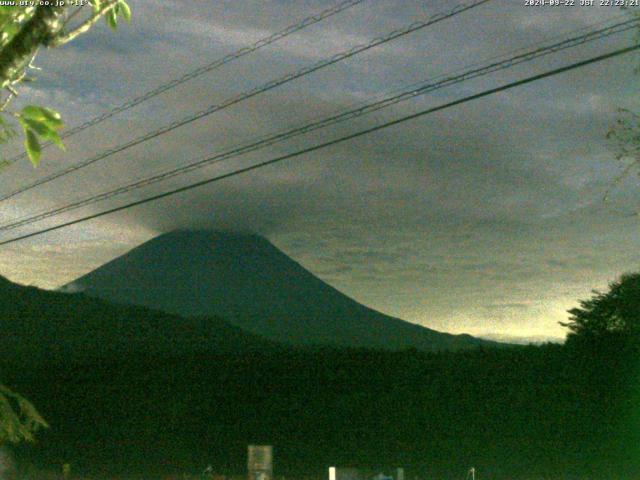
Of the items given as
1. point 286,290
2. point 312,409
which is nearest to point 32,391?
point 312,409

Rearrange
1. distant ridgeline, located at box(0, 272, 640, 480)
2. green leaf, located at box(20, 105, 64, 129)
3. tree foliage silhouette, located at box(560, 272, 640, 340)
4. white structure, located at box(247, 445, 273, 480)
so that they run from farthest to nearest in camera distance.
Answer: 1. tree foliage silhouette, located at box(560, 272, 640, 340)
2. distant ridgeline, located at box(0, 272, 640, 480)
3. white structure, located at box(247, 445, 273, 480)
4. green leaf, located at box(20, 105, 64, 129)

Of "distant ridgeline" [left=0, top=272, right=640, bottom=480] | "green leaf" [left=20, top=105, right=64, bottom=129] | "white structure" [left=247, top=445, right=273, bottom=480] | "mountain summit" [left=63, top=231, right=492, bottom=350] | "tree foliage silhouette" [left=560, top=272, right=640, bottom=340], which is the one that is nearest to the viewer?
"green leaf" [left=20, top=105, right=64, bottom=129]

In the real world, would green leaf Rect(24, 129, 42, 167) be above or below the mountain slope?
below

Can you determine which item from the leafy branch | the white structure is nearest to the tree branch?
the leafy branch

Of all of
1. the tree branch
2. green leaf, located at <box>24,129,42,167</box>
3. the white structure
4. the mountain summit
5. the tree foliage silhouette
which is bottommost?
the white structure

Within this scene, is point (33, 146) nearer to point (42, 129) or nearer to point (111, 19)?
point (42, 129)

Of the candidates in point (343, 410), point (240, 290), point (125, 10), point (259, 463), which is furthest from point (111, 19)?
point (240, 290)

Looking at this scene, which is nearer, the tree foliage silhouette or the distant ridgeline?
the distant ridgeline

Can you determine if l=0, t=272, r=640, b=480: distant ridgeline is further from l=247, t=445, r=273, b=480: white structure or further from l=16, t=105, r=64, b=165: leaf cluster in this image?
l=16, t=105, r=64, b=165: leaf cluster
